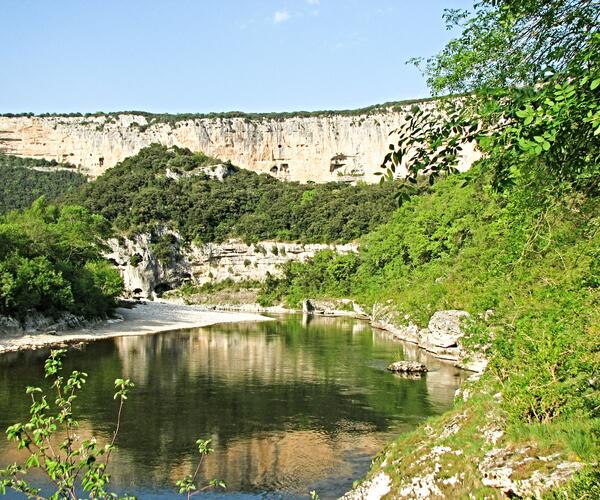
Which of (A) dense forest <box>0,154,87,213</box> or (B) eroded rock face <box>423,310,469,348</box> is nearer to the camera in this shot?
(B) eroded rock face <box>423,310,469,348</box>

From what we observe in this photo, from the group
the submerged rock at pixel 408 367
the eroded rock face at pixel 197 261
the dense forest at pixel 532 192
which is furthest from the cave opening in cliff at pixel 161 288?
the dense forest at pixel 532 192

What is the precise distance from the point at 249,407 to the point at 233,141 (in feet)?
368

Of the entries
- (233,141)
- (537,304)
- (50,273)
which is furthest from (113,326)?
(233,141)

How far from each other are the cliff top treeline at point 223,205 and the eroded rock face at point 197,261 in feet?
5.98

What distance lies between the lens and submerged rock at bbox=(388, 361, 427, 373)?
31498mm

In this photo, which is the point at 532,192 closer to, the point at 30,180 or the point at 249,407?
the point at 249,407

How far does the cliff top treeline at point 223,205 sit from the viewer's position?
95062mm

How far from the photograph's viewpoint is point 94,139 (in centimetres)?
13025

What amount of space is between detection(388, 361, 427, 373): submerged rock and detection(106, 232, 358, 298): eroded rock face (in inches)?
2277

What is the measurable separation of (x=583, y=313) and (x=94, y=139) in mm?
133007

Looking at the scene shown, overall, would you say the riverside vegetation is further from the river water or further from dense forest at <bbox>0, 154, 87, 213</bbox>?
dense forest at <bbox>0, 154, 87, 213</bbox>

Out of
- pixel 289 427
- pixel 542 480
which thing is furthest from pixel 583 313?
pixel 289 427

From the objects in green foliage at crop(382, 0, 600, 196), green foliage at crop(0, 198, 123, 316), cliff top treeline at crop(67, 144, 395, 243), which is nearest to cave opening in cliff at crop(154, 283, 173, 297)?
cliff top treeline at crop(67, 144, 395, 243)

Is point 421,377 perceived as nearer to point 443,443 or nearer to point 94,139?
point 443,443
